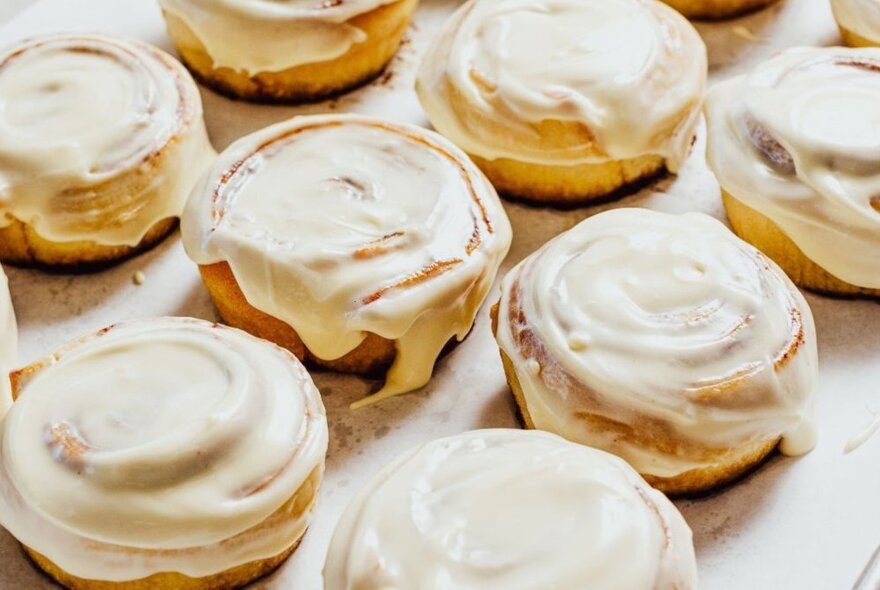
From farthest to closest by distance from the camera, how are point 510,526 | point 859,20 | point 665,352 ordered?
point 859,20 < point 665,352 < point 510,526

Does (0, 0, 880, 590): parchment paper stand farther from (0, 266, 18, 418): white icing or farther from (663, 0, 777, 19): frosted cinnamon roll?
(663, 0, 777, 19): frosted cinnamon roll

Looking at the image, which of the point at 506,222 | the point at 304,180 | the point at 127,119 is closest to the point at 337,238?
the point at 304,180

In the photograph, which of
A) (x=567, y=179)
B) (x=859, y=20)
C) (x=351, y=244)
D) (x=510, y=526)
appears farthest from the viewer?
(x=859, y=20)

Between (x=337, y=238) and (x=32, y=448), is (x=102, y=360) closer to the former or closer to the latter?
(x=32, y=448)

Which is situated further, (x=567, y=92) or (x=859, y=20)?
(x=859, y=20)

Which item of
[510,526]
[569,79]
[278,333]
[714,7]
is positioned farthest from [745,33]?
[510,526]

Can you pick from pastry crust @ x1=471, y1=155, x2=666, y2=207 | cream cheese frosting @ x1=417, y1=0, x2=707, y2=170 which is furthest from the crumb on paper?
pastry crust @ x1=471, y1=155, x2=666, y2=207

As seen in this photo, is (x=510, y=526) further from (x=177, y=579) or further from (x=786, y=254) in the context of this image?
(x=786, y=254)
